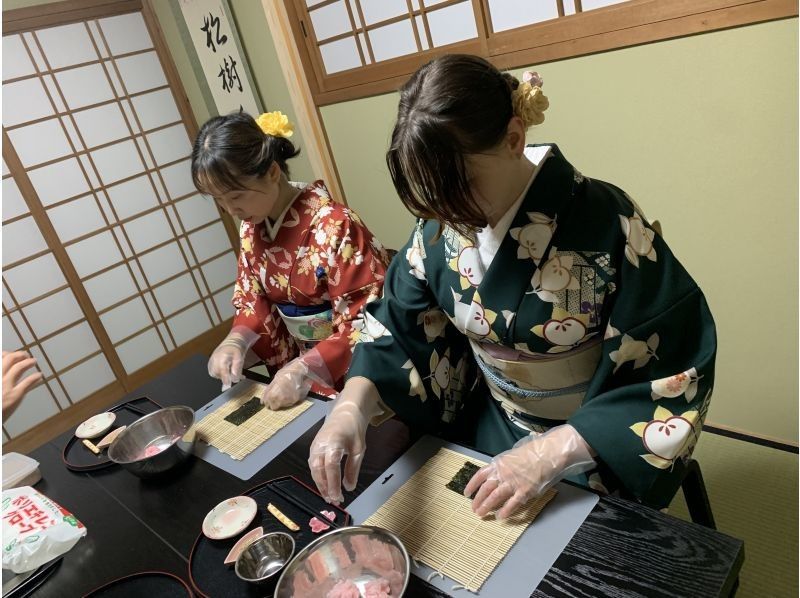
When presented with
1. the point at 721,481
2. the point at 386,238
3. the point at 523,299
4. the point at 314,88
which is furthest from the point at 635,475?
the point at 314,88

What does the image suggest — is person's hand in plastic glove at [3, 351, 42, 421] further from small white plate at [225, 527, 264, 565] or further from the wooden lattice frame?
the wooden lattice frame

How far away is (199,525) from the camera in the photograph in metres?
1.39

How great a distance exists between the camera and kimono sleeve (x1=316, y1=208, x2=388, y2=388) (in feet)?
6.66

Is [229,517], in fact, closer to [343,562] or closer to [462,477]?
[343,562]

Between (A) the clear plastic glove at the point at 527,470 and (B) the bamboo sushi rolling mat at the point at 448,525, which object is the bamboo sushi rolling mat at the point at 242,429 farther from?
(A) the clear plastic glove at the point at 527,470

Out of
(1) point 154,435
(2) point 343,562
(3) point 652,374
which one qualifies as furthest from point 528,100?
(1) point 154,435

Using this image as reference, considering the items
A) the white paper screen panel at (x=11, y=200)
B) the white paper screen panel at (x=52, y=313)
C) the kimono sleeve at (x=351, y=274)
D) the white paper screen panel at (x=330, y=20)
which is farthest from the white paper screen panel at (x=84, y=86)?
the kimono sleeve at (x=351, y=274)

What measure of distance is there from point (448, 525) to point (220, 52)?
12.3 feet

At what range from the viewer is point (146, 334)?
4656 millimetres

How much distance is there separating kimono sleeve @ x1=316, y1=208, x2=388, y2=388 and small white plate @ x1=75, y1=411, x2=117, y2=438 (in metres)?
0.75

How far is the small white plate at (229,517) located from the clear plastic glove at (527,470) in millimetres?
529

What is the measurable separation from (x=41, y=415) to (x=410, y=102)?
163 inches

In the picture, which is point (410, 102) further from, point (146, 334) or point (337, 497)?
point (146, 334)

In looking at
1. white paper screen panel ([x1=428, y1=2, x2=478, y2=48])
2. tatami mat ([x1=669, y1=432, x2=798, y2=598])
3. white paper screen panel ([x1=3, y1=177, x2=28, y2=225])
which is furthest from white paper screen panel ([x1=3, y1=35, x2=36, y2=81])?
tatami mat ([x1=669, y1=432, x2=798, y2=598])
